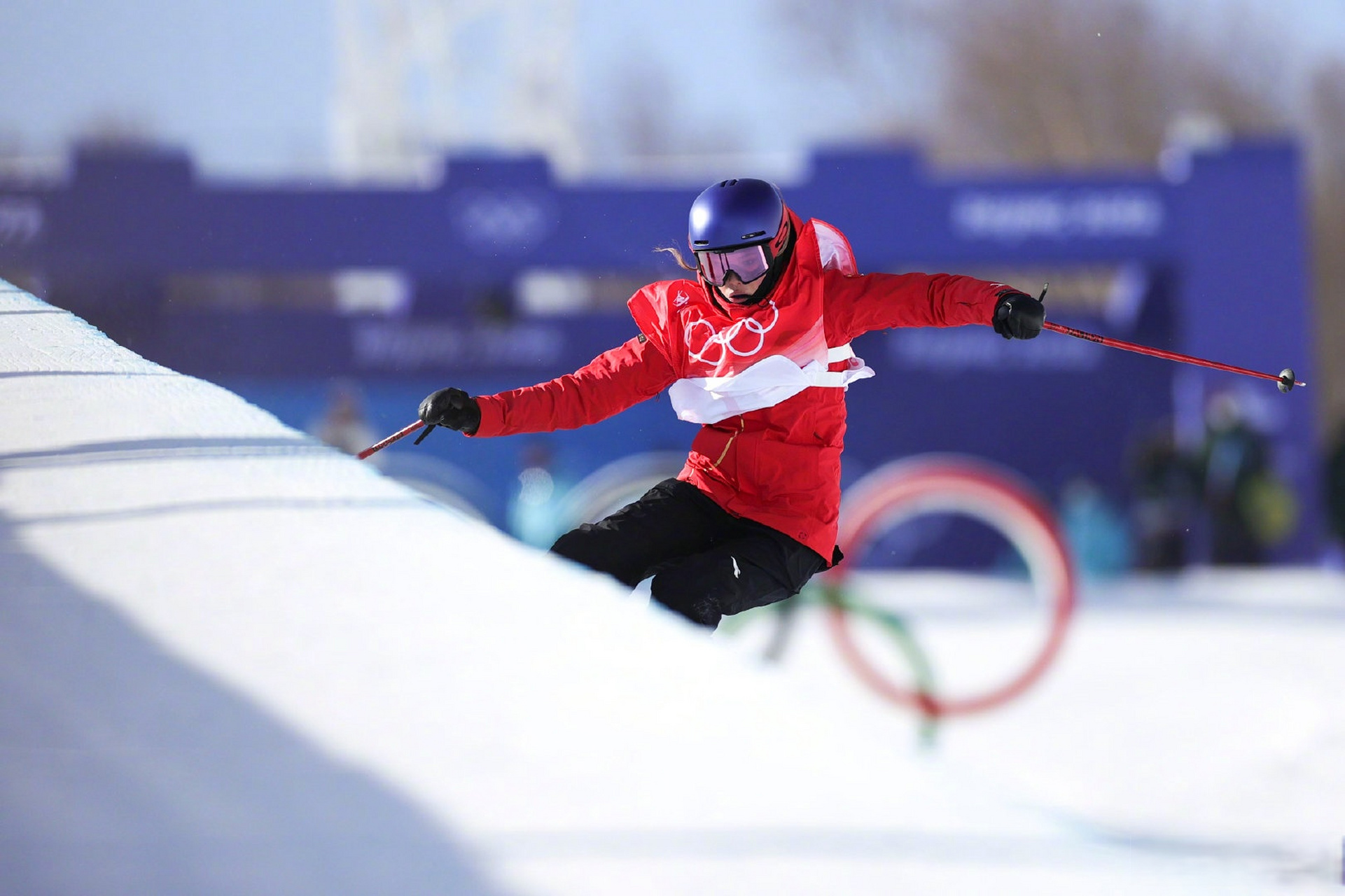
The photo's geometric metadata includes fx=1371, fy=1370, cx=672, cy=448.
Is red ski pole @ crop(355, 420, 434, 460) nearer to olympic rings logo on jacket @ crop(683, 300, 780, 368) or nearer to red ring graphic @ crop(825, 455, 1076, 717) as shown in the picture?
olympic rings logo on jacket @ crop(683, 300, 780, 368)

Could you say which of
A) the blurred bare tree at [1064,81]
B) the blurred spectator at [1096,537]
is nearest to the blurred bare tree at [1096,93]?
the blurred bare tree at [1064,81]

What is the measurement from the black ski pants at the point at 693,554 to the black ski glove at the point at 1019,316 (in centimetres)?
69

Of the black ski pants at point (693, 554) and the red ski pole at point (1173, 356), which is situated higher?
the red ski pole at point (1173, 356)

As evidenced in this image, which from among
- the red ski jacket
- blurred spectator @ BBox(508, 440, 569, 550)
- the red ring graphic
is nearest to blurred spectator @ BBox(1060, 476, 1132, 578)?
the red ring graphic

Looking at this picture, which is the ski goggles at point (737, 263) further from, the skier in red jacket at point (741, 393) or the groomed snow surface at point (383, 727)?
the groomed snow surface at point (383, 727)

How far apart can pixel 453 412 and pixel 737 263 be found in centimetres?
76

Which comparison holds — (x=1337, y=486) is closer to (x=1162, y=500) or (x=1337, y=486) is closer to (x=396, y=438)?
(x=1162, y=500)

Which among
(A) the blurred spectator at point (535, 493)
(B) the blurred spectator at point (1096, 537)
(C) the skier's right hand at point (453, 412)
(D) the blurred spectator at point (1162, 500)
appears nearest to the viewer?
(C) the skier's right hand at point (453, 412)

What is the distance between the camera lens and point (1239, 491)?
42.5 ft

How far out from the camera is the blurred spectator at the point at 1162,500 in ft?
42.2

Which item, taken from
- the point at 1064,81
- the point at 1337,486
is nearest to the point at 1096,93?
the point at 1064,81

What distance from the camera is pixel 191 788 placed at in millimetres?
1794

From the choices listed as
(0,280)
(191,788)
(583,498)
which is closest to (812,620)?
(583,498)

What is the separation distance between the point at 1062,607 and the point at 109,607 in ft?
24.1
